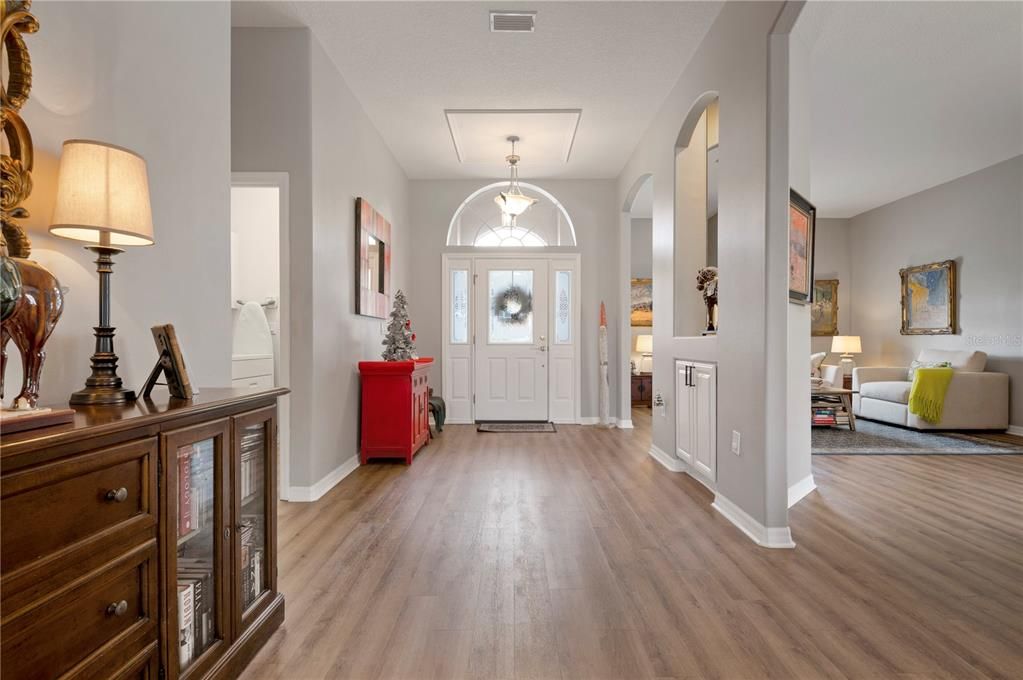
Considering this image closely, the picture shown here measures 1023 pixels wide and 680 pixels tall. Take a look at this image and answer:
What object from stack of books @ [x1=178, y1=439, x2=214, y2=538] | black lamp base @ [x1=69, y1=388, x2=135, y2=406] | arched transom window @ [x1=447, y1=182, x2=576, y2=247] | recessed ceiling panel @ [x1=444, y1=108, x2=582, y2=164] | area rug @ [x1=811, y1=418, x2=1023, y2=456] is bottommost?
area rug @ [x1=811, y1=418, x2=1023, y2=456]

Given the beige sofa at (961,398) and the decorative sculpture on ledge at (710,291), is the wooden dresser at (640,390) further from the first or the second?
the decorative sculpture on ledge at (710,291)

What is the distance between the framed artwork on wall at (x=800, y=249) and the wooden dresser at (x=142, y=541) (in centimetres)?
282

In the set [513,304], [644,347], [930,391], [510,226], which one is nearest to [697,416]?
[513,304]

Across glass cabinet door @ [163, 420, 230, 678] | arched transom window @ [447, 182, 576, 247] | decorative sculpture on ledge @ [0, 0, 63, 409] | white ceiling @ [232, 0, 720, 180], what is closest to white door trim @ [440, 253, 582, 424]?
arched transom window @ [447, 182, 576, 247]

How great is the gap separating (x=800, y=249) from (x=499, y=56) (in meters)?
2.34

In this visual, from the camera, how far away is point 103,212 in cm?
135

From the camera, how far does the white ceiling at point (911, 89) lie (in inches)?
138

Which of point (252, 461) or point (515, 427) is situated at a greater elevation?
point (252, 461)

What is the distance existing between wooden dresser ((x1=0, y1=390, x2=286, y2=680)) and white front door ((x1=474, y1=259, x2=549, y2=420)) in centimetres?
488

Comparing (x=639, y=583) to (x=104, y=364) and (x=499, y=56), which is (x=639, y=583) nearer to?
(x=104, y=364)

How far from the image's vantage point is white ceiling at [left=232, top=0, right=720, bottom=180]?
10.8 ft

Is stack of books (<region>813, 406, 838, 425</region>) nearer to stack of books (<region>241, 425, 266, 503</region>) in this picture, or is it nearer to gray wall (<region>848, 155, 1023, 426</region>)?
gray wall (<region>848, 155, 1023, 426</region>)

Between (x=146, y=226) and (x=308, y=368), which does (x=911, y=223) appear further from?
(x=146, y=226)

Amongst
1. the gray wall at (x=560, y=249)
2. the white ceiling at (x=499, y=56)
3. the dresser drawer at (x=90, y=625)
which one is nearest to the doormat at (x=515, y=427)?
the gray wall at (x=560, y=249)
